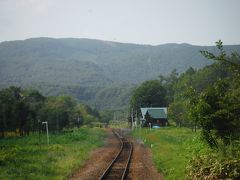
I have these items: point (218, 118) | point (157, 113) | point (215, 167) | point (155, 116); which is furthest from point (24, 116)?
point (215, 167)

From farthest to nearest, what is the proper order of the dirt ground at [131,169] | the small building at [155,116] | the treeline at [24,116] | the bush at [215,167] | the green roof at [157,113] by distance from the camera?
the small building at [155,116] < the green roof at [157,113] < the treeline at [24,116] < the dirt ground at [131,169] < the bush at [215,167]

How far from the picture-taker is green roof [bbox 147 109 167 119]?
109 meters

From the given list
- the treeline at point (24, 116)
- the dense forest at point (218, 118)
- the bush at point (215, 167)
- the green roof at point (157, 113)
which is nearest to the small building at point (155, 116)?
the green roof at point (157, 113)

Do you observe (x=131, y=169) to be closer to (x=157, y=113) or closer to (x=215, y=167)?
(x=215, y=167)

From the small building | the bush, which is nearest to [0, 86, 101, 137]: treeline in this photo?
the small building

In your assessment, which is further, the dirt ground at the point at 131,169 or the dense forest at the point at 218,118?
the dirt ground at the point at 131,169

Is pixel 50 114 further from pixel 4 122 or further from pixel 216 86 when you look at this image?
pixel 216 86

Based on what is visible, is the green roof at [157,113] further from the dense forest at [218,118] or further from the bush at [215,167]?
the bush at [215,167]

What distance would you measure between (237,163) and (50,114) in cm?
7290

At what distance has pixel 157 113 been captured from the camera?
109 m

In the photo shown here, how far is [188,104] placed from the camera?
929 inches

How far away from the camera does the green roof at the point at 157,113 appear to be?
10869 cm

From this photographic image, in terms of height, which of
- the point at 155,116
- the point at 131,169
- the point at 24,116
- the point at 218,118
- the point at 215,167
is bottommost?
the point at 155,116

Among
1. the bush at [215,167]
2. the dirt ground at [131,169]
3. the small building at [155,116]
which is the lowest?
the small building at [155,116]
